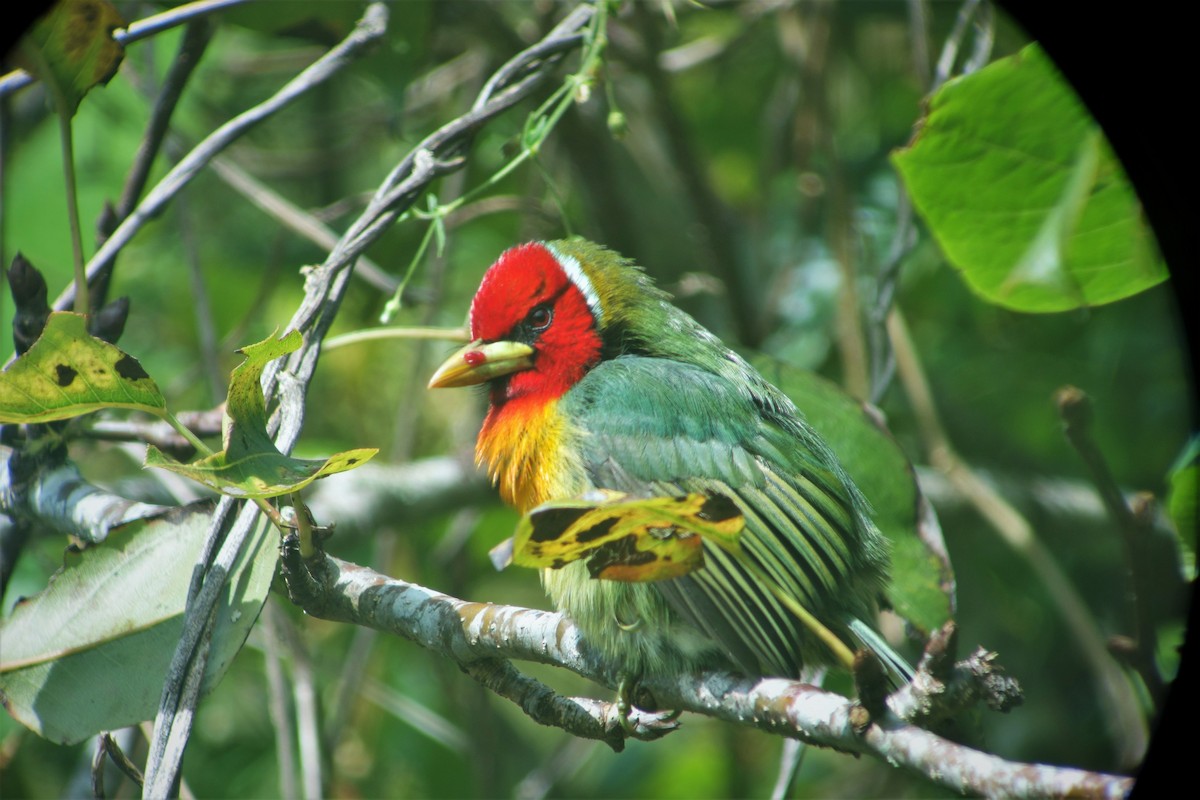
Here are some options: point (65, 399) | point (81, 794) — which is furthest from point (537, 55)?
point (81, 794)

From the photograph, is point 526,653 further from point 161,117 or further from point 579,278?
point 161,117

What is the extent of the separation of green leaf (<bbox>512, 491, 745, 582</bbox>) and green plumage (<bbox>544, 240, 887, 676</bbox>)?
485mm

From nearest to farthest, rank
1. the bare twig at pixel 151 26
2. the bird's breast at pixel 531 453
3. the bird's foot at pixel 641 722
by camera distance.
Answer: the bird's foot at pixel 641 722 < the bare twig at pixel 151 26 < the bird's breast at pixel 531 453

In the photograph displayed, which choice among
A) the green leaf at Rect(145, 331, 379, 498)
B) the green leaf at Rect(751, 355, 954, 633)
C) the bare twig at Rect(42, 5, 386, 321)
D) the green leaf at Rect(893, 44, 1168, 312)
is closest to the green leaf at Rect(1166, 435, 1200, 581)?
the green leaf at Rect(893, 44, 1168, 312)

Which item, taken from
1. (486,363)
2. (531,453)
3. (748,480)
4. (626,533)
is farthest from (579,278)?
(626,533)

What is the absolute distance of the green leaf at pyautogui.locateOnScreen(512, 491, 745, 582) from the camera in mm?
1307

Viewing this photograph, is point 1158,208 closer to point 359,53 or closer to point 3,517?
point 359,53

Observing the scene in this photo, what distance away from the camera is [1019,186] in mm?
1952

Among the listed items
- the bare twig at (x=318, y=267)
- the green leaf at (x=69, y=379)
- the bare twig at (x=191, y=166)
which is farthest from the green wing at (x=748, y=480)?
the green leaf at (x=69, y=379)

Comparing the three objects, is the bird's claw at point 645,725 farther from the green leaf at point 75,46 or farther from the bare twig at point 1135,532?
the green leaf at point 75,46

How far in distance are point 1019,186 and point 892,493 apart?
0.73 metres

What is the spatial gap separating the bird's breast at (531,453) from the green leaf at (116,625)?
26.2 inches

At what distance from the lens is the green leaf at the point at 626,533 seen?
1307 mm

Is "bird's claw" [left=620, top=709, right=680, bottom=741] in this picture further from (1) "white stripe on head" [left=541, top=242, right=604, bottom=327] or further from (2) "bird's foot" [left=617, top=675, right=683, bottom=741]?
(1) "white stripe on head" [left=541, top=242, right=604, bottom=327]
